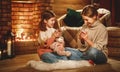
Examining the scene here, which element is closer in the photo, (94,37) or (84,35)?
(84,35)

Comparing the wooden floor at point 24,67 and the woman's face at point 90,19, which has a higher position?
the woman's face at point 90,19

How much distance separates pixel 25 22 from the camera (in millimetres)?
5523

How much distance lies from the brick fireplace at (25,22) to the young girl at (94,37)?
5.54 ft

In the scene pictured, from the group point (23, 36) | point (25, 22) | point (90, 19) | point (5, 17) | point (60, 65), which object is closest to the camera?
point (60, 65)

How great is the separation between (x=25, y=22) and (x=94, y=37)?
2.17 metres

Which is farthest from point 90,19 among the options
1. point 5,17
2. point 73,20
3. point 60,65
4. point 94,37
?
point 5,17

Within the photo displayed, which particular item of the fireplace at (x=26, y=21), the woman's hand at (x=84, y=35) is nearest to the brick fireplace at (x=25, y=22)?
the fireplace at (x=26, y=21)

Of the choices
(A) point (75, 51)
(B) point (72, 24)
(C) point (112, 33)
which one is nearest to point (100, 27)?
(A) point (75, 51)

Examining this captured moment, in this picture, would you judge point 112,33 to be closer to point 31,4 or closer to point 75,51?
point 75,51

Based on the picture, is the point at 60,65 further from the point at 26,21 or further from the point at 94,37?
the point at 26,21

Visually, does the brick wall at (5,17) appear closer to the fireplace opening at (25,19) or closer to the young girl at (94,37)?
the fireplace opening at (25,19)

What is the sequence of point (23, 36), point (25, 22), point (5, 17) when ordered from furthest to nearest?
1. point (25, 22)
2. point (23, 36)
3. point (5, 17)

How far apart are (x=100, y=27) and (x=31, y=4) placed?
88.0 inches

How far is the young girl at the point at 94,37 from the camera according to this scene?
3631 millimetres
